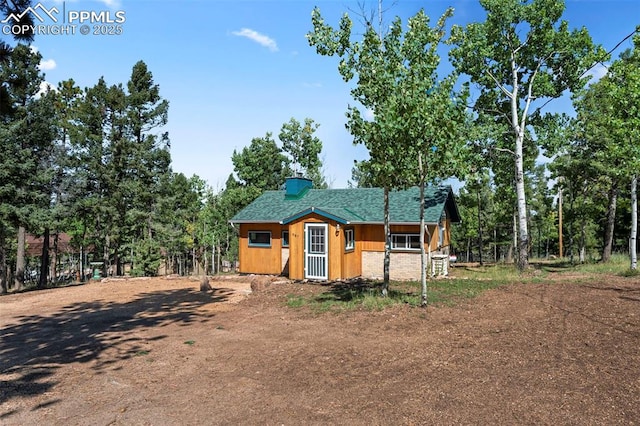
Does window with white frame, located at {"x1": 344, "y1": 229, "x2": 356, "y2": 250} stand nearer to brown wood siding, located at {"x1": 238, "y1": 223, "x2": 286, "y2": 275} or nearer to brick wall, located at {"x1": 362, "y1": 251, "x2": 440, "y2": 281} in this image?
brick wall, located at {"x1": 362, "y1": 251, "x2": 440, "y2": 281}

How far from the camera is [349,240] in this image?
2006 cm

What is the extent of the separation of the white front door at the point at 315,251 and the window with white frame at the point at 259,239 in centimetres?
338

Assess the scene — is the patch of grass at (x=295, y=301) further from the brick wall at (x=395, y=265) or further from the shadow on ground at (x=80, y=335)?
the brick wall at (x=395, y=265)

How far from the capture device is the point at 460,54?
21.8 metres

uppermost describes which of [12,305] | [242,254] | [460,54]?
[460,54]

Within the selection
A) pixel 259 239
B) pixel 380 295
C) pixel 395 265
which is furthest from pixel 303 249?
pixel 380 295

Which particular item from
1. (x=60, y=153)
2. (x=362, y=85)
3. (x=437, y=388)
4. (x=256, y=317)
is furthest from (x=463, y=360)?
(x=60, y=153)

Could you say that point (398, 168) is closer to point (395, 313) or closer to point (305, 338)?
point (395, 313)

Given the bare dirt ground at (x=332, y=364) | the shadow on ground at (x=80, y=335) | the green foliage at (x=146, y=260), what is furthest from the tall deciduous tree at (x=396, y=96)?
the green foliage at (x=146, y=260)

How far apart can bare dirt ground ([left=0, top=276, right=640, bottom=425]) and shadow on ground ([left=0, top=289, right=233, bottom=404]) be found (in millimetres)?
55

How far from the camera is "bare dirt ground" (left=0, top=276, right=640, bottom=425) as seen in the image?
18.6ft

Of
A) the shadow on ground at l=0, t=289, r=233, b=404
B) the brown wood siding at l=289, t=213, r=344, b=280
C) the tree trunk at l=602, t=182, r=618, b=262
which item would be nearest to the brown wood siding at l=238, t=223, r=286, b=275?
the brown wood siding at l=289, t=213, r=344, b=280

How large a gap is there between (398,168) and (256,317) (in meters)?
6.74

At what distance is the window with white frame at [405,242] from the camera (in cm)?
1948
